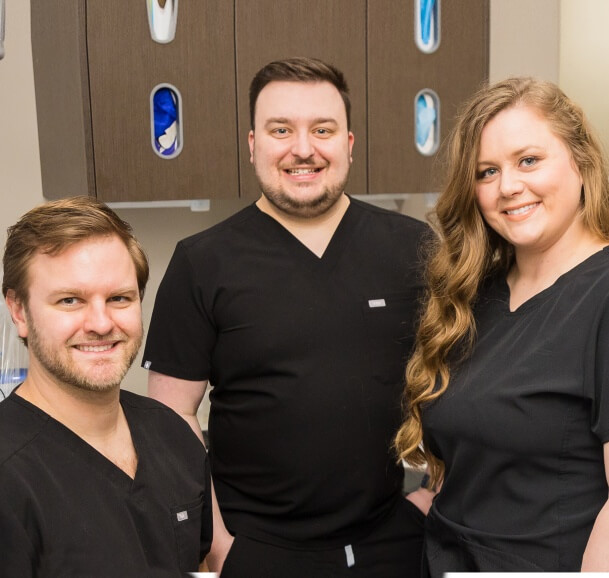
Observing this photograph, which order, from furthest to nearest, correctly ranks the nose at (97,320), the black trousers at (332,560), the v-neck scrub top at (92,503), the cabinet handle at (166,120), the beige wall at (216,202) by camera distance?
the beige wall at (216,202), the cabinet handle at (166,120), the black trousers at (332,560), the nose at (97,320), the v-neck scrub top at (92,503)

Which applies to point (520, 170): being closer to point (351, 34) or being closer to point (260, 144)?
point (260, 144)

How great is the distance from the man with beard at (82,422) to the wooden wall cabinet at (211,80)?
3.52 feet

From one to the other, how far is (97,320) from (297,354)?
551 mm

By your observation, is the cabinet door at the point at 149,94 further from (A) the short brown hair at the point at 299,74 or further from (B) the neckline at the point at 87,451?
(B) the neckline at the point at 87,451

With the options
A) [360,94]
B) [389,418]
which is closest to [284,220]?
[389,418]

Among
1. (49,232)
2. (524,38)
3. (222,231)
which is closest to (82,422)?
(49,232)

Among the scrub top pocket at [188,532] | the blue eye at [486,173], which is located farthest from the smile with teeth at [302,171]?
the scrub top pocket at [188,532]

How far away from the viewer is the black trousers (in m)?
1.69

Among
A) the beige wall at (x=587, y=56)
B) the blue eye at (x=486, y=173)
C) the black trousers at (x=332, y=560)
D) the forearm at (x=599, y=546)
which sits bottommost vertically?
the black trousers at (x=332, y=560)

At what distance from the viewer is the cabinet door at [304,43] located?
2.46 metres

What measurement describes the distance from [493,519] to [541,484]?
11 cm

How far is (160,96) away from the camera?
7.87 feet

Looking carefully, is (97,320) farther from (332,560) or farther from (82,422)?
(332,560)

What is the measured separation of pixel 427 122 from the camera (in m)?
2.76
